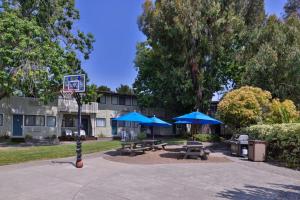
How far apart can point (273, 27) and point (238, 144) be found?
14.8 m

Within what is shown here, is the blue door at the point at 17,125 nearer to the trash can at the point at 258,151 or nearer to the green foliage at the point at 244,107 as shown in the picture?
the green foliage at the point at 244,107

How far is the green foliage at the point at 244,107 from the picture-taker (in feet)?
81.6

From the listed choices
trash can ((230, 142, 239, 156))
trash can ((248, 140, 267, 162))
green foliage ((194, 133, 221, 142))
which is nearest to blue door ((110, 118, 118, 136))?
green foliage ((194, 133, 221, 142))

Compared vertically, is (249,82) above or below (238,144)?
above

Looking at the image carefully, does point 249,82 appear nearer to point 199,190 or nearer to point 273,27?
point 273,27

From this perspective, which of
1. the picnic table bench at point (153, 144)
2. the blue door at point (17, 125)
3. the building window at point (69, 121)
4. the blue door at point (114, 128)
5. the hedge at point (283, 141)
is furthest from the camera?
the blue door at point (114, 128)

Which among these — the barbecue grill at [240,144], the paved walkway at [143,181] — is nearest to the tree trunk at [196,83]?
the barbecue grill at [240,144]

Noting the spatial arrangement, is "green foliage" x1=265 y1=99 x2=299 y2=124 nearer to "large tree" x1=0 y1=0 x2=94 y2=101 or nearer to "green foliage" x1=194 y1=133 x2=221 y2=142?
"green foliage" x1=194 y1=133 x2=221 y2=142

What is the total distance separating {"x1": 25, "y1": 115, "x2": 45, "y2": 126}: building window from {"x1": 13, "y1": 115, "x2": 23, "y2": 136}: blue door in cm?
59

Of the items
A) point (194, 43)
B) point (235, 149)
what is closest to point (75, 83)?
point (235, 149)

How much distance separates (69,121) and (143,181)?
2647cm

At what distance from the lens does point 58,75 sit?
25.9 meters

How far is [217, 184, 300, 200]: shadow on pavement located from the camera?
Result: 985 cm

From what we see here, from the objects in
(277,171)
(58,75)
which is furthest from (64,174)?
(58,75)
